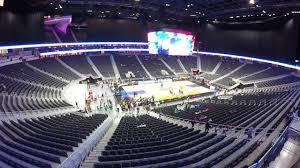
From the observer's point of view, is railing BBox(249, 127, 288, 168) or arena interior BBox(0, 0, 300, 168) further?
arena interior BBox(0, 0, 300, 168)

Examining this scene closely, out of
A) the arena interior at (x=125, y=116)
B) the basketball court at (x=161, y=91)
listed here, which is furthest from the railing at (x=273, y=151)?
the basketball court at (x=161, y=91)

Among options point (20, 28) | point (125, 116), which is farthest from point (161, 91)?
point (20, 28)

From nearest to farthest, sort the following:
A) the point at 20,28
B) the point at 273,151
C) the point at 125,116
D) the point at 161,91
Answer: the point at 273,151 < the point at 125,116 < the point at 20,28 < the point at 161,91

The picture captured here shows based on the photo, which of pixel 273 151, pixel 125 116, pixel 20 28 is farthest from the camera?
pixel 20 28

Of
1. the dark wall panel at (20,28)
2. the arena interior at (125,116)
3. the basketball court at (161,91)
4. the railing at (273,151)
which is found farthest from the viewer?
the basketball court at (161,91)

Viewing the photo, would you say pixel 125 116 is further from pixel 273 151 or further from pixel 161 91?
pixel 273 151

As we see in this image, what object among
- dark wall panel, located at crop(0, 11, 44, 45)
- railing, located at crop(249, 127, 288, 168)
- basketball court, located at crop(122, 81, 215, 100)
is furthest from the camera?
basketball court, located at crop(122, 81, 215, 100)

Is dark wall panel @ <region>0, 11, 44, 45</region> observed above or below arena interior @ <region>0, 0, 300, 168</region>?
above

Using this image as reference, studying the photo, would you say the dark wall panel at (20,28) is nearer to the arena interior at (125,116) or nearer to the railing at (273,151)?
the arena interior at (125,116)

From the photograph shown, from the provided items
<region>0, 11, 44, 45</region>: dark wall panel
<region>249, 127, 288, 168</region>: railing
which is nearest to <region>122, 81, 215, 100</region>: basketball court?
<region>0, 11, 44, 45</region>: dark wall panel

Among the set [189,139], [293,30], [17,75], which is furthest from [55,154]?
[293,30]

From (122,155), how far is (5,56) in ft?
118

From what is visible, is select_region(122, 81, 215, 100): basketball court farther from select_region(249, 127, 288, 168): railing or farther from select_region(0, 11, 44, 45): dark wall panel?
select_region(249, 127, 288, 168): railing

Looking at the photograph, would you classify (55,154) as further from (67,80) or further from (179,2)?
(179,2)
